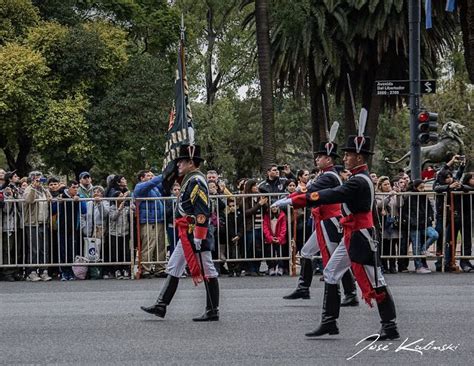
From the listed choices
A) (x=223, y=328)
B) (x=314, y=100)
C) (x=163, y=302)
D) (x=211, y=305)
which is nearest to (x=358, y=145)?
(x=223, y=328)

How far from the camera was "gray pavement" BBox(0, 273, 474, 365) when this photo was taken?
9.47 metres

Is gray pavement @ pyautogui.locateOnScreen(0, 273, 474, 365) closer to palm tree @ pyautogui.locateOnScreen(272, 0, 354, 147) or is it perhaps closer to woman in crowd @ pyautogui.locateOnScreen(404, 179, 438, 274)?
woman in crowd @ pyautogui.locateOnScreen(404, 179, 438, 274)

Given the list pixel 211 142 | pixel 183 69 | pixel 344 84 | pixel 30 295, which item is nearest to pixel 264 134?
pixel 344 84

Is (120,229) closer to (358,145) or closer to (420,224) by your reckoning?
(420,224)

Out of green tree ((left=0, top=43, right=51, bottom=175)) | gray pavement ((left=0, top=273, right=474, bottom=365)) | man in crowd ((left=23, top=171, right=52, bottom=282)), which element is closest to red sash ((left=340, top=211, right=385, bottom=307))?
gray pavement ((left=0, top=273, right=474, bottom=365))

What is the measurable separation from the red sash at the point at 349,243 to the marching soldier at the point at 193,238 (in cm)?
193

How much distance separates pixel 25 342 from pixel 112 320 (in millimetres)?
1670

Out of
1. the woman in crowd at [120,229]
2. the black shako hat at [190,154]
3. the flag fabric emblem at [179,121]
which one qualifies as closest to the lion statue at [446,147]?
the woman in crowd at [120,229]

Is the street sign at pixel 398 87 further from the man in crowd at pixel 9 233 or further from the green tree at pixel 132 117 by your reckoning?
the green tree at pixel 132 117

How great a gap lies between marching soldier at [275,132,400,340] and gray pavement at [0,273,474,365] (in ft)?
0.75

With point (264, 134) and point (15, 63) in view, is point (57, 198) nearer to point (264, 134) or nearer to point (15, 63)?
point (264, 134)

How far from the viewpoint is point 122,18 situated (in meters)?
48.5

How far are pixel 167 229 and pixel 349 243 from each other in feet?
27.0

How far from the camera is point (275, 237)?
59.9ft
